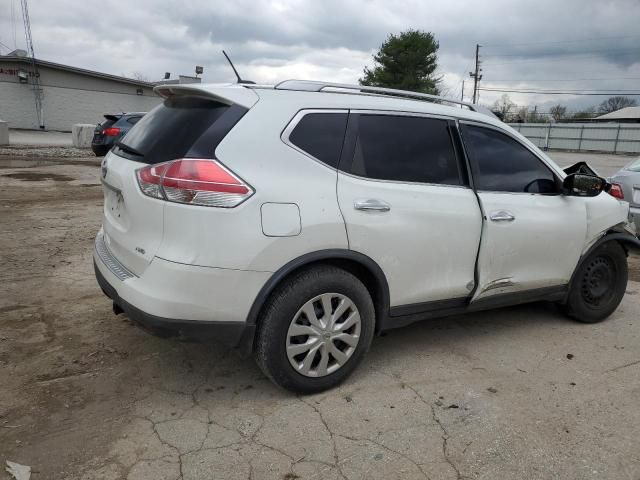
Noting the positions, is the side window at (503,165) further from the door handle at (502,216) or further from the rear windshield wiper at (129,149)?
the rear windshield wiper at (129,149)

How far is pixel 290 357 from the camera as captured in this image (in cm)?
294

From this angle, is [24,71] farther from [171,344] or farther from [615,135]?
[615,135]

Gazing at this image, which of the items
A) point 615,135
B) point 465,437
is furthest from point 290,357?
point 615,135

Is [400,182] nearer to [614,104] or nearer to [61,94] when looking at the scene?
[61,94]

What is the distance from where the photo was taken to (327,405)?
3031 mm

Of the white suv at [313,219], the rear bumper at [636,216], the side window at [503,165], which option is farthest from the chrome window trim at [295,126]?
the rear bumper at [636,216]

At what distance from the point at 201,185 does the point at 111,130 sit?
14.8 m

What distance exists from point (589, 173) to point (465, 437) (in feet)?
8.80

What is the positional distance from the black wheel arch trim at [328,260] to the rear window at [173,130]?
727 mm

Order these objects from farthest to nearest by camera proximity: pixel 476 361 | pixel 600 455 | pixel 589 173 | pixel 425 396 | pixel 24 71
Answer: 1. pixel 24 71
2. pixel 589 173
3. pixel 476 361
4. pixel 425 396
5. pixel 600 455

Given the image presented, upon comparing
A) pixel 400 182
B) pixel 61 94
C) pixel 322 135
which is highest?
pixel 61 94

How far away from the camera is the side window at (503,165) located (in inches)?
143

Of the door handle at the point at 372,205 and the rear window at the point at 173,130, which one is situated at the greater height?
the rear window at the point at 173,130

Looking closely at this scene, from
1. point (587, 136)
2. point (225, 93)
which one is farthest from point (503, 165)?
point (587, 136)
